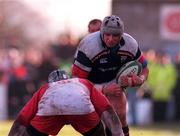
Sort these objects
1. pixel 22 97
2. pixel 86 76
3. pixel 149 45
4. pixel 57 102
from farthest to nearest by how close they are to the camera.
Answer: pixel 149 45 < pixel 22 97 < pixel 86 76 < pixel 57 102

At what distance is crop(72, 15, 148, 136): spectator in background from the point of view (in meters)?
10.7

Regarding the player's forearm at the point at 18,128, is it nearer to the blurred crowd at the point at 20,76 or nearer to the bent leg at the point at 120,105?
the bent leg at the point at 120,105

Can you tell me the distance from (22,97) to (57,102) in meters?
13.7

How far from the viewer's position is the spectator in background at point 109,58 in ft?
35.2

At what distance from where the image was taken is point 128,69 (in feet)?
36.2

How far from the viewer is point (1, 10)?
180 ft

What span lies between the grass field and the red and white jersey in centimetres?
607

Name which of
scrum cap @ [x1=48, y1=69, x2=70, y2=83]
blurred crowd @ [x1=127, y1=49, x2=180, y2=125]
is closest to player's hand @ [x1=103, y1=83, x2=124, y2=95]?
scrum cap @ [x1=48, y1=69, x2=70, y2=83]

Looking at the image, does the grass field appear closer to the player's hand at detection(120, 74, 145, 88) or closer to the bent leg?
the bent leg

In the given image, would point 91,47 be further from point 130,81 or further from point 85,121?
point 85,121

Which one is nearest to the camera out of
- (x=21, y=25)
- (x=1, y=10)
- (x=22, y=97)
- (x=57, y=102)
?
(x=57, y=102)

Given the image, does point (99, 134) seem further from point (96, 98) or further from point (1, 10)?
point (1, 10)

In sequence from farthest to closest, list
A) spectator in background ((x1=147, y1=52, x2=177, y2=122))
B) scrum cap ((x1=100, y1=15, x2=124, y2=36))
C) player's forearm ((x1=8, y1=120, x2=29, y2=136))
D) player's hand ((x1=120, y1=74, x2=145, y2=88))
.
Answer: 1. spectator in background ((x1=147, y1=52, x2=177, y2=122))
2. player's hand ((x1=120, y1=74, x2=145, y2=88))
3. scrum cap ((x1=100, y1=15, x2=124, y2=36))
4. player's forearm ((x1=8, y1=120, x2=29, y2=136))

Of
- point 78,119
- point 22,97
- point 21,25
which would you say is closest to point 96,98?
point 78,119
